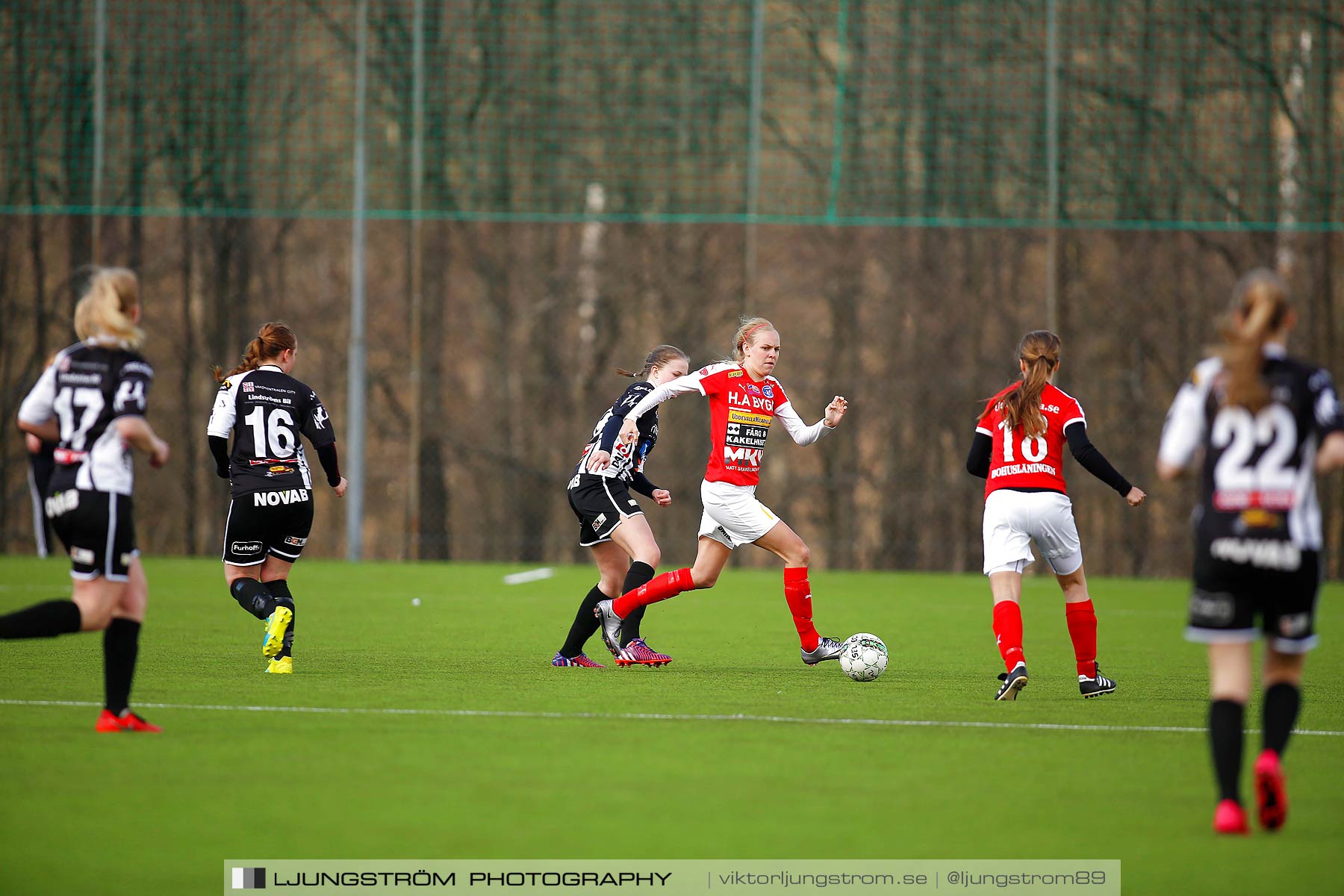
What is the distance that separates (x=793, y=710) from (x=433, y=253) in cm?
1272

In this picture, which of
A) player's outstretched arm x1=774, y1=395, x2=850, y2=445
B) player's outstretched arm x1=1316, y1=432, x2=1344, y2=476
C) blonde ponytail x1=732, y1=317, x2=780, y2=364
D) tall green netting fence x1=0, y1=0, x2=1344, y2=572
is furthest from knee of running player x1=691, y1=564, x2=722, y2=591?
tall green netting fence x1=0, y1=0, x2=1344, y2=572

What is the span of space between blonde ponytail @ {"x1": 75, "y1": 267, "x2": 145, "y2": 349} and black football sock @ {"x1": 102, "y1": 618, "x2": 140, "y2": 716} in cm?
106

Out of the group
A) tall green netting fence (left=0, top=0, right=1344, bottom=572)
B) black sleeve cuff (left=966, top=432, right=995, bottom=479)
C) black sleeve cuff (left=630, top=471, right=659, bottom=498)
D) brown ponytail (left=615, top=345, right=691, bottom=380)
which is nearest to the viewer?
black sleeve cuff (left=966, top=432, right=995, bottom=479)

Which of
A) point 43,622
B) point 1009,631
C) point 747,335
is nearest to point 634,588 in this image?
point 747,335

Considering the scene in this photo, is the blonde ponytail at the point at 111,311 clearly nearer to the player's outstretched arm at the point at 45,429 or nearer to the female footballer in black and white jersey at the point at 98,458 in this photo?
the female footballer in black and white jersey at the point at 98,458

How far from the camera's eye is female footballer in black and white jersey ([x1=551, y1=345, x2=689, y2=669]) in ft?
28.5

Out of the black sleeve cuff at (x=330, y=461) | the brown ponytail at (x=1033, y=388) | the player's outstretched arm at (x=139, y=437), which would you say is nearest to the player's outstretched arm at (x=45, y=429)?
the player's outstretched arm at (x=139, y=437)

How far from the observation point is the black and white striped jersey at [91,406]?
5.79m

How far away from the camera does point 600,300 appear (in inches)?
732

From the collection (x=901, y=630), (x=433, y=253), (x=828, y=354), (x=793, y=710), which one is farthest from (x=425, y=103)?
(x=793, y=710)

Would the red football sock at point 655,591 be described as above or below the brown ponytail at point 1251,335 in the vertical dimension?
below

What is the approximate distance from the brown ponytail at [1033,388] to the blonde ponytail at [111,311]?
13.1ft

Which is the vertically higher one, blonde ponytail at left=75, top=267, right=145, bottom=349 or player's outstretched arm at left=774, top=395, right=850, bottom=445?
blonde ponytail at left=75, top=267, right=145, bottom=349

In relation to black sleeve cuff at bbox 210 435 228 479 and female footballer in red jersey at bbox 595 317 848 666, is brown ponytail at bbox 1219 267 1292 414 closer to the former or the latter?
female footballer in red jersey at bbox 595 317 848 666
